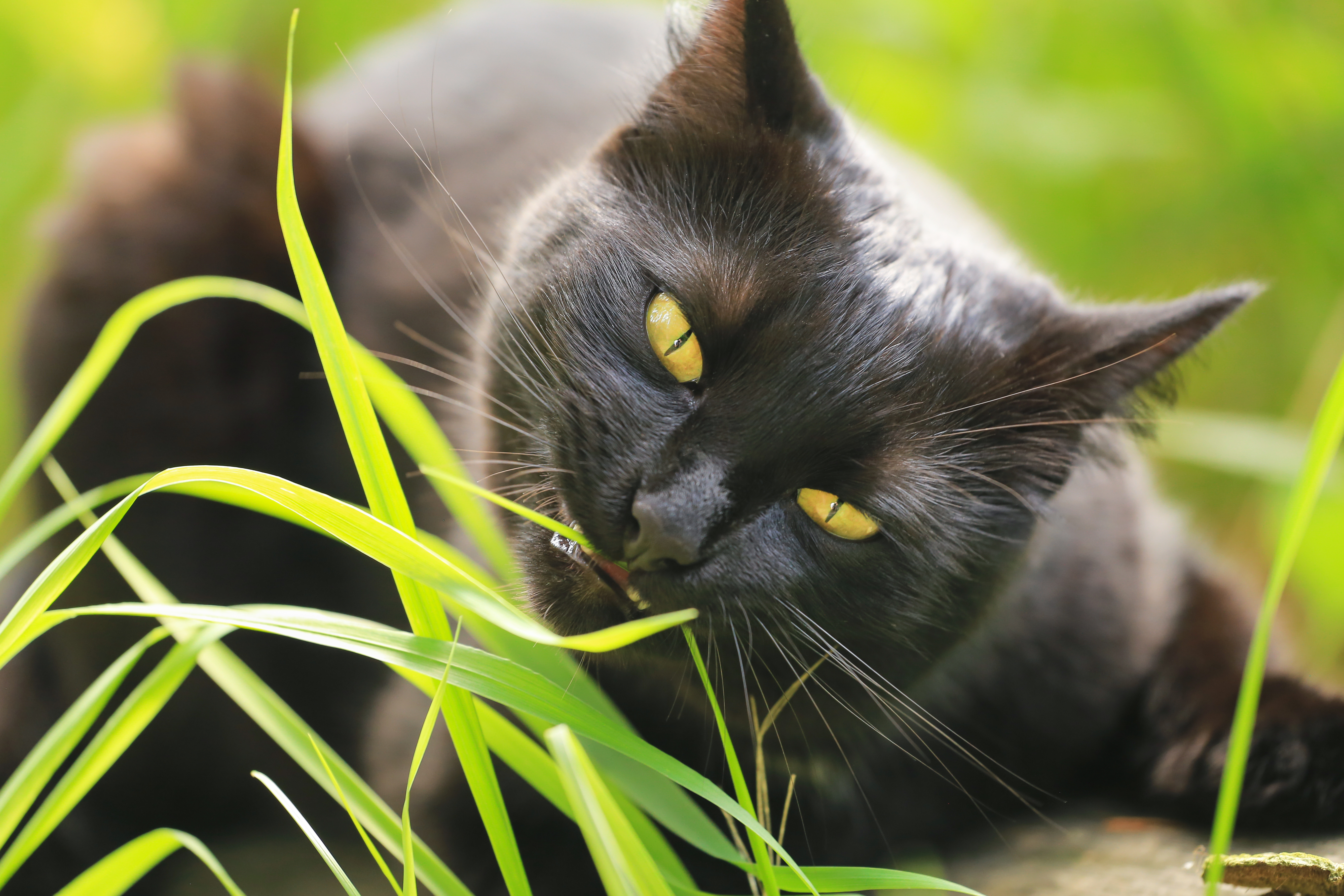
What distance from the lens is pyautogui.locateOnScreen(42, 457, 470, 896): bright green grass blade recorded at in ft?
2.77

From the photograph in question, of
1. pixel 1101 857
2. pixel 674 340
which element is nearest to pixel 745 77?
pixel 674 340

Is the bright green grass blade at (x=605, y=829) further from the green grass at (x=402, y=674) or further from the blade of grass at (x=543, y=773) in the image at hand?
the blade of grass at (x=543, y=773)

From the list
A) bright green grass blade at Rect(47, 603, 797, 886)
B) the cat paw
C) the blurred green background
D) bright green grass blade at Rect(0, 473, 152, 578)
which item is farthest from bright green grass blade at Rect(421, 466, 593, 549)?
the blurred green background

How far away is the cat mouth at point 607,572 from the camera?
0.94 metres

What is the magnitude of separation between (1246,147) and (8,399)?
290 cm

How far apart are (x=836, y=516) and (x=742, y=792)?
0.27 meters

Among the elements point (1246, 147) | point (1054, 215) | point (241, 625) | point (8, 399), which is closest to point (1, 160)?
point (8, 399)

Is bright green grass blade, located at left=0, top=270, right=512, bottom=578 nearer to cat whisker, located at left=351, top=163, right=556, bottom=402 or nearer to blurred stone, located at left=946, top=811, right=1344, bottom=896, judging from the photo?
cat whisker, located at left=351, top=163, right=556, bottom=402

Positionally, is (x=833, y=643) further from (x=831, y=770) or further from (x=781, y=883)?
(x=831, y=770)

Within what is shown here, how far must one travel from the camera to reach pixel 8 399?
6.87 ft

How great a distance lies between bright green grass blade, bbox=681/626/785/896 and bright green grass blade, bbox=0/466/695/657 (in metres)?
0.08

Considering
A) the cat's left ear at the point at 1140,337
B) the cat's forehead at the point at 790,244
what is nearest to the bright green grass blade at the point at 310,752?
the cat's forehead at the point at 790,244

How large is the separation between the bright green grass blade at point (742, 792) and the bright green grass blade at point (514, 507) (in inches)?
5.2

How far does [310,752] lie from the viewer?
0.88 meters
